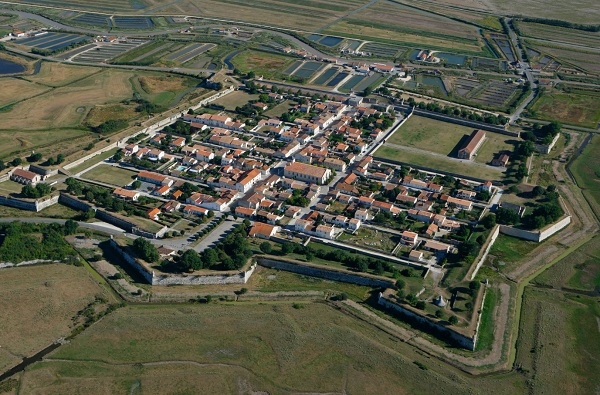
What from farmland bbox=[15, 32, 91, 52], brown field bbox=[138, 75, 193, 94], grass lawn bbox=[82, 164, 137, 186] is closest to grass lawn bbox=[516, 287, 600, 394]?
grass lawn bbox=[82, 164, 137, 186]

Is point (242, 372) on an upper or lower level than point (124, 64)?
lower

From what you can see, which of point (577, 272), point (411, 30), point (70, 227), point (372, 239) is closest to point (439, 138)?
point (372, 239)

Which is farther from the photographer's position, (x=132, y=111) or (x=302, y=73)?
(x=302, y=73)

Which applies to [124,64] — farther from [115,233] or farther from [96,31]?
[115,233]

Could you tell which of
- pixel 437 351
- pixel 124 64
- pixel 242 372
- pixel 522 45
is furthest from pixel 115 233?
pixel 522 45

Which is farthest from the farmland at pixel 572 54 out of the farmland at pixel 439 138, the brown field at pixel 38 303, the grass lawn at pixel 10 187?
the brown field at pixel 38 303

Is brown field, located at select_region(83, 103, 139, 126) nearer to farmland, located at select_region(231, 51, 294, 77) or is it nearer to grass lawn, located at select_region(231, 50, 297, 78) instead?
grass lawn, located at select_region(231, 50, 297, 78)

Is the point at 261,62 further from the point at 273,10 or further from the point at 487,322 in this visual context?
the point at 487,322
